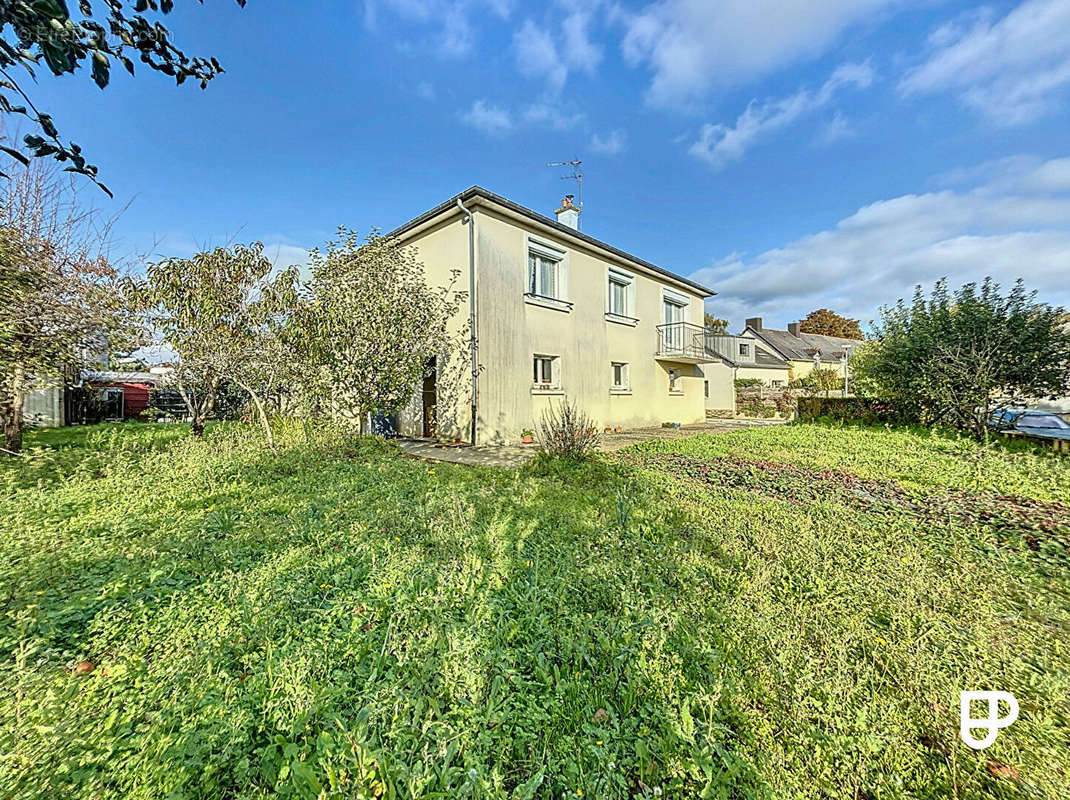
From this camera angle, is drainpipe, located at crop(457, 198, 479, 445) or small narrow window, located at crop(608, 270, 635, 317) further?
small narrow window, located at crop(608, 270, 635, 317)

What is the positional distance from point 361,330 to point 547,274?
6.02 m

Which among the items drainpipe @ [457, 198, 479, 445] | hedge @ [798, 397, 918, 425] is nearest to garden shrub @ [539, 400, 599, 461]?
drainpipe @ [457, 198, 479, 445]

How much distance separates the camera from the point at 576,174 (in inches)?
552

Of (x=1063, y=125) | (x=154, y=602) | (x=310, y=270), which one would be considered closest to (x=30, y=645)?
(x=154, y=602)

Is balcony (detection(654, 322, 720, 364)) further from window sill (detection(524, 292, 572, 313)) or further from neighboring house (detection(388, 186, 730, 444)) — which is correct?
window sill (detection(524, 292, 572, 313))

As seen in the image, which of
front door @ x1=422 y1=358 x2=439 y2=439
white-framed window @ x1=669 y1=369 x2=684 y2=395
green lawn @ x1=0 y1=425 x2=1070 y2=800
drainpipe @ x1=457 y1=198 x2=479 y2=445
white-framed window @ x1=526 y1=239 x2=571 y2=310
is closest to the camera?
green lawn @ x1=0 y1=425 x2=1070 y2=800

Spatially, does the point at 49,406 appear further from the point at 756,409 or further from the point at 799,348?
the point at 799,348

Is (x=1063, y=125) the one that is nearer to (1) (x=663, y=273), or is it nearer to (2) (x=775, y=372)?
(1) (x=663, y=273)

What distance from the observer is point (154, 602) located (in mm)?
2521

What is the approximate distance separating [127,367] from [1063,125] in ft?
60.9

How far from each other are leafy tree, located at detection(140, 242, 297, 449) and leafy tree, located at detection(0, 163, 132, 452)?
2.72ft

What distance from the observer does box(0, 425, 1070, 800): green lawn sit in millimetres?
1482

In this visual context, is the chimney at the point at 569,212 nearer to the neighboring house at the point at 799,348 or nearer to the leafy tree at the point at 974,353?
the leafy tree at the point at 974,353

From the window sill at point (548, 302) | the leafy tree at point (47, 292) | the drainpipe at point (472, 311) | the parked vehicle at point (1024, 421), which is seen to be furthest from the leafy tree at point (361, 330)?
the parked vehicle at point (1024, 421)
